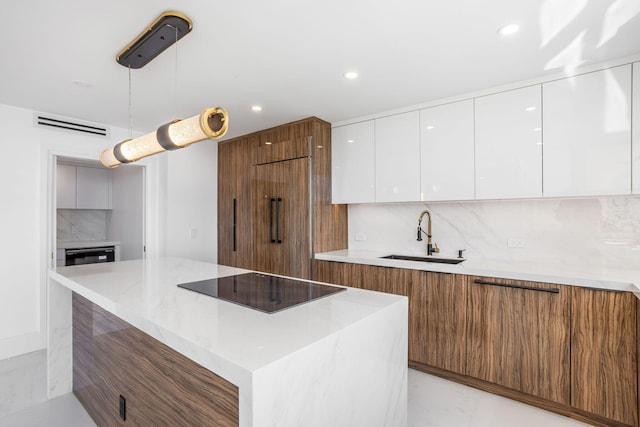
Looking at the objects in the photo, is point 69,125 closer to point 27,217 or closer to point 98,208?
point 27,217

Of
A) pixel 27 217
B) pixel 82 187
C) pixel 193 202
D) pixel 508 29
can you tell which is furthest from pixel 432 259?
pixel 82 187

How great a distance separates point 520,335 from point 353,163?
2122 mm

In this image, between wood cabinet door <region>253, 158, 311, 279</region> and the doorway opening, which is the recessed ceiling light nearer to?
wood cabinet door <region>253, 158, 311, 279</region>

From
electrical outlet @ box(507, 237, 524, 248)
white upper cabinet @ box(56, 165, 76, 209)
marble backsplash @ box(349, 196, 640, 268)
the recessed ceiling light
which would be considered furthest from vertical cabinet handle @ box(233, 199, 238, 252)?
the recessed ceiling light

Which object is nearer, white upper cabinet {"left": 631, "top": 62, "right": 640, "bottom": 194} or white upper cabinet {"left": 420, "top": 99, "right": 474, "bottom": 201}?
white upper cabinet {"left": 631, "top": 62, "right": 640, "bottom": 194}

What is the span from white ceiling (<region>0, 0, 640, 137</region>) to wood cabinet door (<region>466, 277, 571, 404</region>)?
156 cm

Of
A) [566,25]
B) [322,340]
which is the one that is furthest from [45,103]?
[566,25]

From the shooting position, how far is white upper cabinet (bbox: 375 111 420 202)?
298 centimetres

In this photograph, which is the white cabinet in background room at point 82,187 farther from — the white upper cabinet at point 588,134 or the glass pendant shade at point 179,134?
the white upper cabinet at point 588,134

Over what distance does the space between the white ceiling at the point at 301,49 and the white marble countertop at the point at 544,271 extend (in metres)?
1.45

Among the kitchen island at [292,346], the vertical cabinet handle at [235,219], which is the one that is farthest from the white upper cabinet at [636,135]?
the vertical cabinet handle at [235,219]

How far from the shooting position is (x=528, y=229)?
8.70 feet

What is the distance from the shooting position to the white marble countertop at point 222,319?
2.99 feet

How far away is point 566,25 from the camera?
1.73 m
